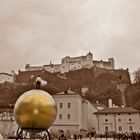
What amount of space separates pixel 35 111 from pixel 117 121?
4917 centimetres

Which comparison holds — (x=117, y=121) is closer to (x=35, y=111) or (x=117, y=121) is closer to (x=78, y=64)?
(x=35, y=111)

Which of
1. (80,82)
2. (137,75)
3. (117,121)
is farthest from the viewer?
(80,82)

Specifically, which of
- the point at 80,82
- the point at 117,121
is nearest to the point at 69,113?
the point at 117,121

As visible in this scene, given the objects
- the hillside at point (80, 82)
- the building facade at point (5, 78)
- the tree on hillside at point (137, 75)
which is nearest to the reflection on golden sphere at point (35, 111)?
the hillside at point (80, 82)

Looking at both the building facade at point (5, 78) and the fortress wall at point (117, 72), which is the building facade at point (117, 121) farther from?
the building facade at point (5, 78)

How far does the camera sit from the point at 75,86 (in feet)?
377

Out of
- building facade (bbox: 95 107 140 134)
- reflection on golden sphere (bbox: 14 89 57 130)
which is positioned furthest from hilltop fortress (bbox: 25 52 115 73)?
reflection on golden sphere (bbox: 14 89 57 130)

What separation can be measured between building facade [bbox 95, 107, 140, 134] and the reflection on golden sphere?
4841 centimetres

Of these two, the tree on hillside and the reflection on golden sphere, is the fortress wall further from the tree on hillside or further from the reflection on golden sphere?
the reflection on golden sphere

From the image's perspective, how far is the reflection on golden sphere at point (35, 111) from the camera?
5.03 m

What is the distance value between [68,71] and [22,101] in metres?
124

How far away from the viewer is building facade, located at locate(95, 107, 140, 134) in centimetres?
5197

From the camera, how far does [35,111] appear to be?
16.5ft

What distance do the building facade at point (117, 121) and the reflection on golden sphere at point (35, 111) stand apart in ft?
159
